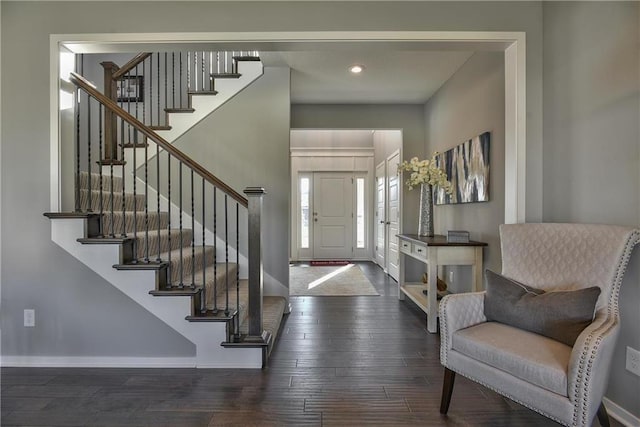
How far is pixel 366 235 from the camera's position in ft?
24.4

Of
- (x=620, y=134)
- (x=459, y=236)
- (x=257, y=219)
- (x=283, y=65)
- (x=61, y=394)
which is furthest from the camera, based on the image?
(x=283, y=65)

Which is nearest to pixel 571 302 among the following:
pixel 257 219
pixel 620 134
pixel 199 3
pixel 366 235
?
pixel 620 134

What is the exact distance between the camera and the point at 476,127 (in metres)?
3.26

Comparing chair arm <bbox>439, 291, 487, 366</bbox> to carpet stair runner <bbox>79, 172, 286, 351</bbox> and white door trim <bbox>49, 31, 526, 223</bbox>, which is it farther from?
carpet stair runner <bbox>79, 172, 286, 351</bbox>

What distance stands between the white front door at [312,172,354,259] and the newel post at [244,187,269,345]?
5076 mm

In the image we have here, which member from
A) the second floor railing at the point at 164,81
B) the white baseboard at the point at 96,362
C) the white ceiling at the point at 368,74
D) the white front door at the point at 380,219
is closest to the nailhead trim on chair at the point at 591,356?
the white ceiling at the point at 368,74

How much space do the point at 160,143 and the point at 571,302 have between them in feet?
8.46

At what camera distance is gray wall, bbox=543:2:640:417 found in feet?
5.63

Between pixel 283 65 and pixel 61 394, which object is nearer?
pixel 61 394

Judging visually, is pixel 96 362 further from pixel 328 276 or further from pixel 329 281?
pixel 328 276

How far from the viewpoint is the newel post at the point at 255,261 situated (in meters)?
2.34

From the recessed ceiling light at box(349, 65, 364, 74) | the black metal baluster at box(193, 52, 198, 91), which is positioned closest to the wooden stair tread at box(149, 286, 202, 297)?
the recessed ceiling light at box(349, 65, 364, 74)

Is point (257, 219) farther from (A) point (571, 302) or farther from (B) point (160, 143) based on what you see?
(A) point (571, 302)

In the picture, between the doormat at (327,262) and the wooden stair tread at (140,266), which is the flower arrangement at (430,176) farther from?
the doormat at (327,262)
